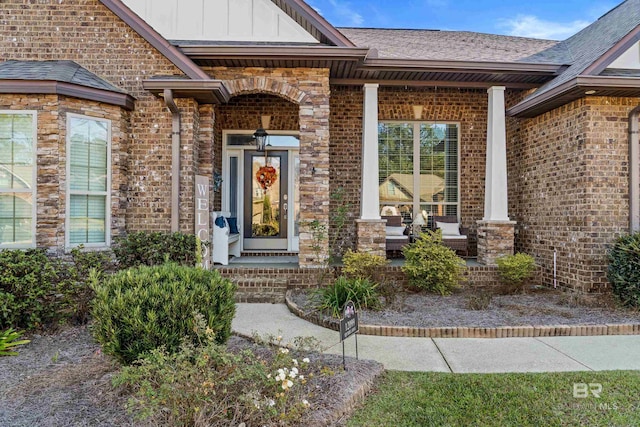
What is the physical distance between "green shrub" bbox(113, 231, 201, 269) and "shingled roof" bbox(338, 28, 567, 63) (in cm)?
472

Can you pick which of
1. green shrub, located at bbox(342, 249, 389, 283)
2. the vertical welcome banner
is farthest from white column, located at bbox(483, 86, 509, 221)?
the vertical welcome banner

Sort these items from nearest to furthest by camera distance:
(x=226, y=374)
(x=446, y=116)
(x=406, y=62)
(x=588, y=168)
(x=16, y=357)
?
(x=226, y=374)
(x=16, y=357)
(x=588, y=168)
(x=406, y=62)
(x=446, y=116)

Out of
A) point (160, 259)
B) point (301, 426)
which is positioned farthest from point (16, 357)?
point (301, 426)

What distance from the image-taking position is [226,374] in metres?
2.86

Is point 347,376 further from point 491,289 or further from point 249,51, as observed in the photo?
point 249,51

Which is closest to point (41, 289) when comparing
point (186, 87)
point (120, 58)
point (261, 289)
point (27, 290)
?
point (27, 290)

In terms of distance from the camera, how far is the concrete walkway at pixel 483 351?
12.8ft

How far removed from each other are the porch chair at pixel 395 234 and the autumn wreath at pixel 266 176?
8.50ft

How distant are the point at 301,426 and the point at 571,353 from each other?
321 cm

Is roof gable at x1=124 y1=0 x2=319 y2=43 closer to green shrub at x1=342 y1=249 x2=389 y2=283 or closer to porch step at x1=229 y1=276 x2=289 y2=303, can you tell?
green shrub at x1=342 y1=249 x2=389 y2=283

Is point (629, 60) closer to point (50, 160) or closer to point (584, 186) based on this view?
point (584, 186)

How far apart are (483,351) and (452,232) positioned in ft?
14.7

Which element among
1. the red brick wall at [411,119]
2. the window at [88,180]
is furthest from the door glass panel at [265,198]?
the window at [88,180]

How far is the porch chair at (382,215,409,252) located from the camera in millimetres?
8195
